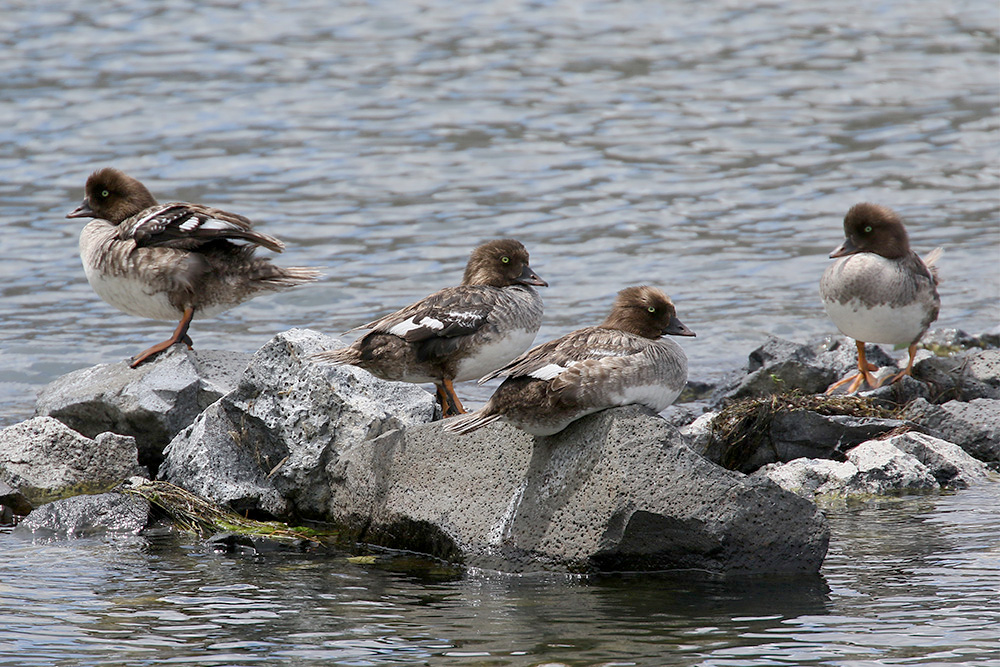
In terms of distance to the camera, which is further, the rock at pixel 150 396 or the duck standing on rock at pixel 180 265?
the duck standing on rock at pixel 180 265

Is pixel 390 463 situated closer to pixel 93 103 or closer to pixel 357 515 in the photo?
pixel 357 515

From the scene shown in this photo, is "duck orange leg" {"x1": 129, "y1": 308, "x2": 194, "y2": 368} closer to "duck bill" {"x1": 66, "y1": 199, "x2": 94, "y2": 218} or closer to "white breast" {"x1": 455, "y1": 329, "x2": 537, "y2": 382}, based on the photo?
"duck bill" {"x1": 66, "y1": 199, "x2": 94, "y2": 218}

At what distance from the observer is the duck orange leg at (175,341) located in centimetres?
850

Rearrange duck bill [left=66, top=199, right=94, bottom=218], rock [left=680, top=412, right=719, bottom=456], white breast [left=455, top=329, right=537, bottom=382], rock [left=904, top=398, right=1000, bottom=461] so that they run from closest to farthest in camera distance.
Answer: white breast [left=455, top=329, right=537, bottom=382] < rock [left=680, top=412, right=719, bottom=456] < rock [left=904, top=398, right=1000, bottom=461] < duck bill [left=66, top=199, right=94, bottom=218]

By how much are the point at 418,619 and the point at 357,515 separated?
1553mm

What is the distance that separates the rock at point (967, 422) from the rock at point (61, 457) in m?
5.04

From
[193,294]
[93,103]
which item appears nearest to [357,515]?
[193,294]

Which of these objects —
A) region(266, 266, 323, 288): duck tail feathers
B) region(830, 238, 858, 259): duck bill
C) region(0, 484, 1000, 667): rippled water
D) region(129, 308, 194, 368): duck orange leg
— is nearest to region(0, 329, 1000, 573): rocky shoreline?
region(129, 308, 194, 368): duck orange leg

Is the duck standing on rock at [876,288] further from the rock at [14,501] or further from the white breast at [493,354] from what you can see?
the rock at [14,501]

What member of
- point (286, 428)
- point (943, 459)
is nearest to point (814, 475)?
point (943, 459)

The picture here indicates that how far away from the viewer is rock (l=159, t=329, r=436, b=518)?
7.07 metres

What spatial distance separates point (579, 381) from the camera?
5.96 meters

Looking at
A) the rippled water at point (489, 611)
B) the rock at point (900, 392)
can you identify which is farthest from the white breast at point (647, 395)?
the rock at point (900, 392)

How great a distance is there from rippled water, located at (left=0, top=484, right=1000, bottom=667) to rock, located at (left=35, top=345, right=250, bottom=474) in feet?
5.01
